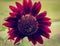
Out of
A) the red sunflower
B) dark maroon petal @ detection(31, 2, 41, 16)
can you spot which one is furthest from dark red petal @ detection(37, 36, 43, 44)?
dark maroon petal @ detection(31, 2, 41, 16)

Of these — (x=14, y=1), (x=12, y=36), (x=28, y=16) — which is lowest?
(x=12, y=36)

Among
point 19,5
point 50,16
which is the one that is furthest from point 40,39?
point 19,5

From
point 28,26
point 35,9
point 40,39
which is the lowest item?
point 40,39

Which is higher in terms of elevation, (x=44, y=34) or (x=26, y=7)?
(x=26, y=7)

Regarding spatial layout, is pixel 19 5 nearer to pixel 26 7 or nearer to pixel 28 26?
pixel 26 7

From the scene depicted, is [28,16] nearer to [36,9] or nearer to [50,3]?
[36,9]

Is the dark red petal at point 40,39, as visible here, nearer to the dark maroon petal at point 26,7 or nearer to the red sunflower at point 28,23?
the red sunflower at point 28,23

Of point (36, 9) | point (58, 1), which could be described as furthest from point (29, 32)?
point (58, 1)

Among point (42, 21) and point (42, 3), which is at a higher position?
point (42, 3)
